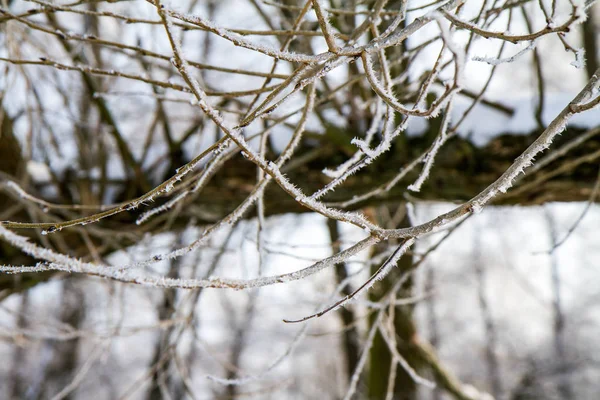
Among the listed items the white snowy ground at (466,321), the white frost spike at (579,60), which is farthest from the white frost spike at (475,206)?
the white snowy ground at (466,321)

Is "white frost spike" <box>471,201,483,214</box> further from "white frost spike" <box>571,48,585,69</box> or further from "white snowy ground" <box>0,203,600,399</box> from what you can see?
"white snowy ground" <box>0,203,600,399</box>

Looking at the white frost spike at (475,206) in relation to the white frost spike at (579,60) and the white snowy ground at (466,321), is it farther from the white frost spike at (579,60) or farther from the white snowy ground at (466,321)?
the white snowy ground at (466,321)

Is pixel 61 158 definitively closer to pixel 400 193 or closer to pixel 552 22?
pixel 400 193

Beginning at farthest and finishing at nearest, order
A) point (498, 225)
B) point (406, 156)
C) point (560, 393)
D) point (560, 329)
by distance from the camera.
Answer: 1. point (498, 225)
2. point (560, 329)
3. point (560, 393)
4. point (406, 156)

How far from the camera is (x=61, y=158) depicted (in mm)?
2324

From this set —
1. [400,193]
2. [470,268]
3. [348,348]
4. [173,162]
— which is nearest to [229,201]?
[173,162]

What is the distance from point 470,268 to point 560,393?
5.05 meters

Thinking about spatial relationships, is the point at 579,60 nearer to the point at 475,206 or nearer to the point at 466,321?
the point at 475,206

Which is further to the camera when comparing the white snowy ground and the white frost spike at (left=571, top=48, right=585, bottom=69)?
the white snowy ground

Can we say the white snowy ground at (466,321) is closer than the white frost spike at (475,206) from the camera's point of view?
No

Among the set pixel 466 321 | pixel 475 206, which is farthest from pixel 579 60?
pixel 466 321

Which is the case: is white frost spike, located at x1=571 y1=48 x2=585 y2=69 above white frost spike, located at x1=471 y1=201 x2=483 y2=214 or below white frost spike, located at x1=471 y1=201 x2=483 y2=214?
above

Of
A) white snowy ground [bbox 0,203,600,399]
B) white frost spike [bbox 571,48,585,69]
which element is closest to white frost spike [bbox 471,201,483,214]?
white frost spike [bbox 571,48,585,69]

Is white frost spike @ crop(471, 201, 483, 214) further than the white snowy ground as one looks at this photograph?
No
